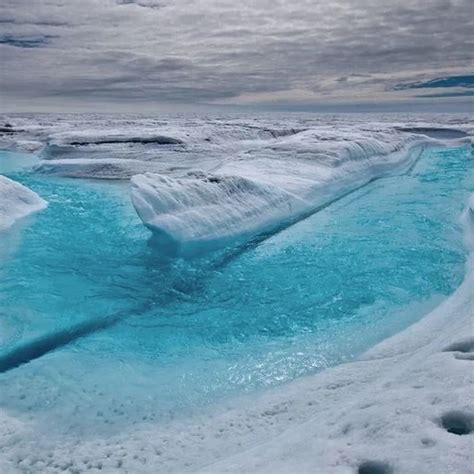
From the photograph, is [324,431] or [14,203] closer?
[324,431]

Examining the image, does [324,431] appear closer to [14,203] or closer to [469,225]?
[469,225]

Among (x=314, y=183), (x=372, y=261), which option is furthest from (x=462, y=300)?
(x=314, y=183)

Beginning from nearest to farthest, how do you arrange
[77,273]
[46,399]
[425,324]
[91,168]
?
[46,399], [425,324], [77,273], [91,168]

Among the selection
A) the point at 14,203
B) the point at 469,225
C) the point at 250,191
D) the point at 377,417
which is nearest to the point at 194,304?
the point at 377,417

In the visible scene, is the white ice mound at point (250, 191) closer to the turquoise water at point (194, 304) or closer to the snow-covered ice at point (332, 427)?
the snow-covered ice at point (332, 427)

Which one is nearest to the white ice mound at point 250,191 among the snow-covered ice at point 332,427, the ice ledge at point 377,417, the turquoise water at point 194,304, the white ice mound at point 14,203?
the snow-covered ice at point 332,427

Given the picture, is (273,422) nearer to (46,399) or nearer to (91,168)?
(46,399)
